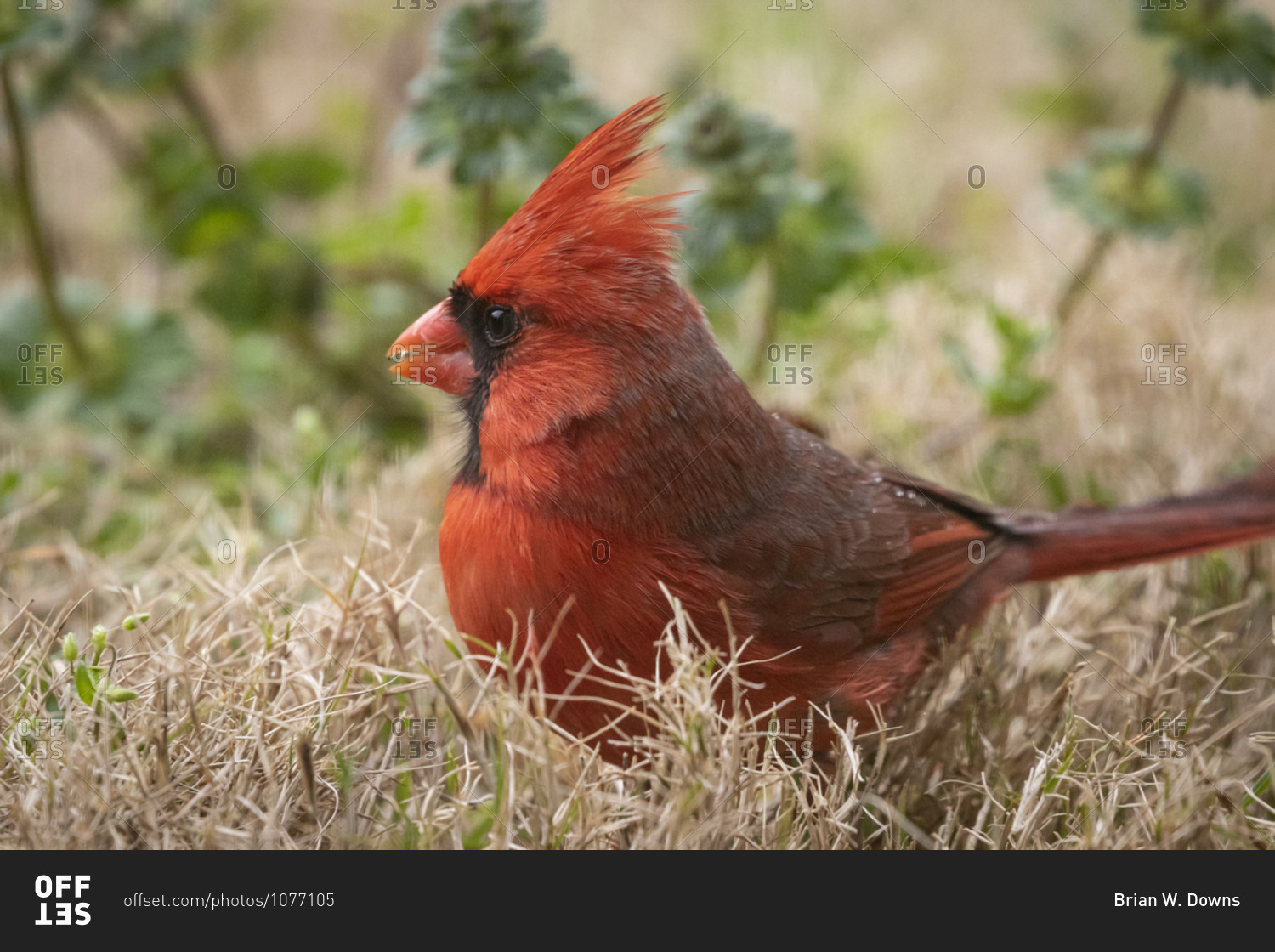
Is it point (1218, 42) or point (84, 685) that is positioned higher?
point (1218, 42)

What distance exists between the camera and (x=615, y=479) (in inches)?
76.6

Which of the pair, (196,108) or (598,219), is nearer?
(598,219)

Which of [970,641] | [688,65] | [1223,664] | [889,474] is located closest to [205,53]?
[688,65]

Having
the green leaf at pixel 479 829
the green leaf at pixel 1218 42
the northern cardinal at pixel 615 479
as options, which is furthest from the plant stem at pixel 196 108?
the green leaf at pixel 1218 42

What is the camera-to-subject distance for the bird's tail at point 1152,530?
7.86 ft

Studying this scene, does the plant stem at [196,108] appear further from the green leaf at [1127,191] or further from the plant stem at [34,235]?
the green leaf at [1127,191]

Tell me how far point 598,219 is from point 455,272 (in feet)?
5.69

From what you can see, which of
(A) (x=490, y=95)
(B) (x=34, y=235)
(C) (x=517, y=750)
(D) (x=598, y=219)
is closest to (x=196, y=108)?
(B) (x=34, y=235)

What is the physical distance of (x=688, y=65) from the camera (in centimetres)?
463

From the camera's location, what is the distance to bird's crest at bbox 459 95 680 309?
1942 millimetres
